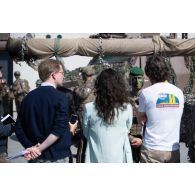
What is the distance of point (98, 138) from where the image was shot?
3027mm

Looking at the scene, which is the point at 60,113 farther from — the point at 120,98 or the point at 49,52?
the point at 49,52

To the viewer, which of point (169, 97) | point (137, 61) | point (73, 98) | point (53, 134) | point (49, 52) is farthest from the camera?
point (137, 61)

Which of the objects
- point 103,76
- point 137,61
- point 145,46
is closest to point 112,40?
point 145,46

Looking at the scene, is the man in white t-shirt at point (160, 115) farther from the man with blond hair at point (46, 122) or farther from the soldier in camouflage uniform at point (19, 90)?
the soldier in camouflage uniform at point (19, 90)

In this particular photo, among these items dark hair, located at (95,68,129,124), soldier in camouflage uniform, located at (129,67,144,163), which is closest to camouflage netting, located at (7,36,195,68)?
soldier in camouflage uniform, located at (129,67,144,163)

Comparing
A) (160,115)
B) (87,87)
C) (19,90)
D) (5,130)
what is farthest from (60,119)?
(19,90)

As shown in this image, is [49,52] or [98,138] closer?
[98,138]

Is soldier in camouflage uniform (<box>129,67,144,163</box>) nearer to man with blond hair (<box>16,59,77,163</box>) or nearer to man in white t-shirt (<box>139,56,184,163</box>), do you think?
man in white t-shirt (<box>139,56,184,163</box>)

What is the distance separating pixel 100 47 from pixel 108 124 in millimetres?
2293

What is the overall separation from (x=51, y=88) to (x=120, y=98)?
0.50 m

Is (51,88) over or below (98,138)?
over

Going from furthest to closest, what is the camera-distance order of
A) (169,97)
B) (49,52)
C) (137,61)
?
(137,61) < (49,52) < (169,97)

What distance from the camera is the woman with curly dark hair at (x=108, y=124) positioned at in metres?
3.02

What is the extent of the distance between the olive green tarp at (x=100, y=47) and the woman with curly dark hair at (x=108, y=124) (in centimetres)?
213
